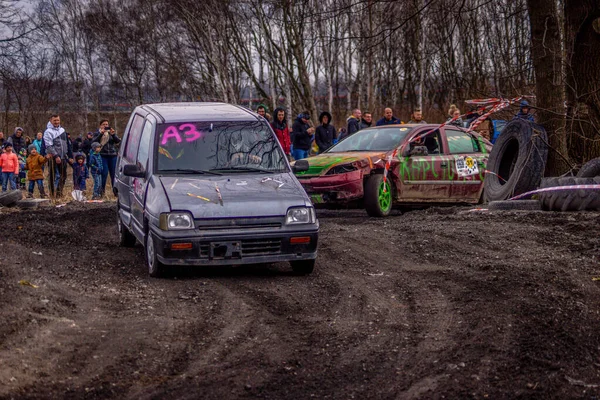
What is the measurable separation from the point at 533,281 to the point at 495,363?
266 centimetres

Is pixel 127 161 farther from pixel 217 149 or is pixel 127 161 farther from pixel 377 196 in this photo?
pixel 377 196

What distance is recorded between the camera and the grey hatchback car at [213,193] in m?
8.54

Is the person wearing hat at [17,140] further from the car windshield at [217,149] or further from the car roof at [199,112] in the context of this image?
the car windshield at [217,149]

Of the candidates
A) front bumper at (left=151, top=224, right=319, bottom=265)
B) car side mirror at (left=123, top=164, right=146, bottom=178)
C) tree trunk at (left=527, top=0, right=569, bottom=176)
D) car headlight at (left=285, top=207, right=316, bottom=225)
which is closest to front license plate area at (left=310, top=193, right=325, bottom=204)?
tree trunk at (left=527, top=0, right=569, bottom=176)

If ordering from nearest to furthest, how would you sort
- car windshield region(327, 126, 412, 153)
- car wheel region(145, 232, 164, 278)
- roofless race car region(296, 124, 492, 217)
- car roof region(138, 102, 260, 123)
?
1. car wheel region(145, 232, 164, 278)
2. car roof region(138, 102, 260, 123)
3. roofless race car region(296, 124, 492, 217)
4. car windshield region(327, 126, 412, 153)

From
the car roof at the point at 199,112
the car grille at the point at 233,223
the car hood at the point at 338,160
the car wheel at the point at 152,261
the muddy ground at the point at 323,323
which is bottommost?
the muddy ground at the point at 323,323

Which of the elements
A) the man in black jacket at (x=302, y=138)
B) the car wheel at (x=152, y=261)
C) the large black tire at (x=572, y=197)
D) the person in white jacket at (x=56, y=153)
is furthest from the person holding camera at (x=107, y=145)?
the car wheel at (x=152, y=261)

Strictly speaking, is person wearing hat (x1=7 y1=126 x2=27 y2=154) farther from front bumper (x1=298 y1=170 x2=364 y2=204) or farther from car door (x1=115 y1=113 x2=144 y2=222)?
car door (x1=115 y1=113 x2=144 y2=222)

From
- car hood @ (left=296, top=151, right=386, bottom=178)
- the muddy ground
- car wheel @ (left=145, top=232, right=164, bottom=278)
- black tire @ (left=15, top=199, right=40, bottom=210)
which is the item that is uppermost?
car hood @ (left=296, top=151, right=386, bottom=178)

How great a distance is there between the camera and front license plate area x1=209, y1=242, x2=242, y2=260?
27.9ft

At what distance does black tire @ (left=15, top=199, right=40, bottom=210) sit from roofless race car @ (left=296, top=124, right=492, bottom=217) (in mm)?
5691

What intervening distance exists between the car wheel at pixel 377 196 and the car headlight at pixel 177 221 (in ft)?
19.7

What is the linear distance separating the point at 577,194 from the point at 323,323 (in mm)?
6873

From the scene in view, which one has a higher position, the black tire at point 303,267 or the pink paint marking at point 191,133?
the pink paint marking at point 191,133
